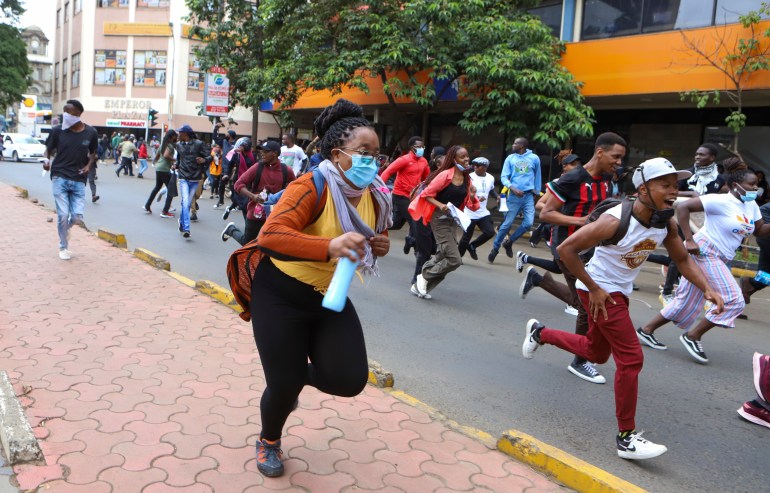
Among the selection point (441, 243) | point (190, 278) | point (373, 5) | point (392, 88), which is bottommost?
point (190, 278)

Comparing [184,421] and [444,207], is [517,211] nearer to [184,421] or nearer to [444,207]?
[444,207]

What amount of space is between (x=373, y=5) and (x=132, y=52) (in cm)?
3347

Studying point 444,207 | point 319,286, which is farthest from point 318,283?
point 444,207

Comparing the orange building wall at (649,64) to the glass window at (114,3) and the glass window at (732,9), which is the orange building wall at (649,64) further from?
the glass window at (114,3)

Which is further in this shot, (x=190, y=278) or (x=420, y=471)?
(x=190, y=278)

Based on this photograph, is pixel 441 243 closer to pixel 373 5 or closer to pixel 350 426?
pixel 350 426

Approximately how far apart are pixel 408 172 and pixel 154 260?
375 cm

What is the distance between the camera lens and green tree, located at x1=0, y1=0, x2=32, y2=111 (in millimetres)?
41875

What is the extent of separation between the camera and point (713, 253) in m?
5.81

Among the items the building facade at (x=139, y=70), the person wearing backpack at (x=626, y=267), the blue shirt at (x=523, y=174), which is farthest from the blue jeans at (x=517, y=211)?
the building facade at (x=139, y=70)

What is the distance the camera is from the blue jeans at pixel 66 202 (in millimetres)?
7688

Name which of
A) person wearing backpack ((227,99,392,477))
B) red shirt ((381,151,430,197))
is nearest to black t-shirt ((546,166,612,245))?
person wearing backpack ((227,99,392,477))

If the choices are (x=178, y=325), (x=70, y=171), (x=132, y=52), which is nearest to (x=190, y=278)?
(x=70, y=171)

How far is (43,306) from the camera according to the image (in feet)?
18.6
